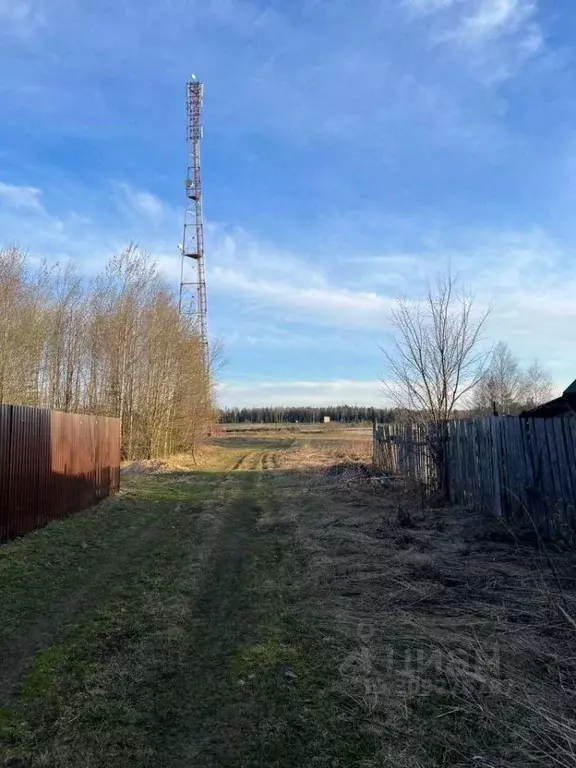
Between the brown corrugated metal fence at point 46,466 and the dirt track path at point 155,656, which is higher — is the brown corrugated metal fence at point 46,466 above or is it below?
above

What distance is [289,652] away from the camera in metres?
4.32

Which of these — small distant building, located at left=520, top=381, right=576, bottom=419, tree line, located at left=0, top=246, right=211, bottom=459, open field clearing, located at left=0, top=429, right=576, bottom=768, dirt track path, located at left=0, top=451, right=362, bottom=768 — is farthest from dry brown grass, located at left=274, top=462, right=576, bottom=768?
tree line, located at left=0, top=246, right=211, bottom=459

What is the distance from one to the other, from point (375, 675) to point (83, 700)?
1.93m

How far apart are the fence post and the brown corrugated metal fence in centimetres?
787

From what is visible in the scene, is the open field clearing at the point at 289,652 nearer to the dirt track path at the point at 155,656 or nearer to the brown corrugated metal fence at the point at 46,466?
the dirt track path at the point at 155,656

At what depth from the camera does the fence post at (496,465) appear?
31.1 ft

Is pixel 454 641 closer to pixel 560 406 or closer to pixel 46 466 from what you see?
pixel 560 406

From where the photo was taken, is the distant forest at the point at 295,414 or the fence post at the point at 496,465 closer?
the fence post at the point at 496,465

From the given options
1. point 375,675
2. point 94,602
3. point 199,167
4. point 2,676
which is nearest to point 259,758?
point 375,675

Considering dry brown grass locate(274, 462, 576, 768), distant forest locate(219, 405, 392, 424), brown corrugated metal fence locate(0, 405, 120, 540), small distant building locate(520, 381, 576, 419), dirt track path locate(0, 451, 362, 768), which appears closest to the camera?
dry brown grass locate(274, 462, 576, 768)

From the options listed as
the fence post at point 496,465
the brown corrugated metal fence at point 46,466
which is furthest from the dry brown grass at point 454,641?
the brown corrugated metal fence at point 46,466

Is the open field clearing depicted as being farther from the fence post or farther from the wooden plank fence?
the fence post

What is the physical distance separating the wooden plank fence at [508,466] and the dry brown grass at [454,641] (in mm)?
698

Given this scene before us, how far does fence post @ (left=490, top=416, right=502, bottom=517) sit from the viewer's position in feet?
31.1
